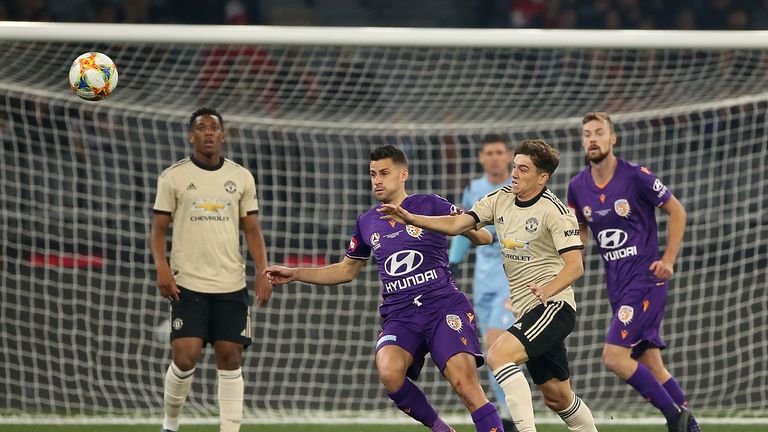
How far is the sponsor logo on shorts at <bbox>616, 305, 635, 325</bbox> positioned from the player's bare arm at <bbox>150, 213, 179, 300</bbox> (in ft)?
8.46

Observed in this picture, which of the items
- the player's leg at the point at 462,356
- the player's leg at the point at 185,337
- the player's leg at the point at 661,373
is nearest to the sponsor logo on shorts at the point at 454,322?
the player's leg at the point at 462,356

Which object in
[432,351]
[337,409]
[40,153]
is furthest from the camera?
[40,153]

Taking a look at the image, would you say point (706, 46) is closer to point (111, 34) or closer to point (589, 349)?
point (589, 349)

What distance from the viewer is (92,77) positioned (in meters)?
6.30

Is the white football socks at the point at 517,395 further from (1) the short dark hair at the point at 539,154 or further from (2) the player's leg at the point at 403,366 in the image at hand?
(1) the short dark hair at the point at 539,154

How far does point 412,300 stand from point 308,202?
4.58m

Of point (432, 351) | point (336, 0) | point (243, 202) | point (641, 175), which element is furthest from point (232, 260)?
point (336, 0)

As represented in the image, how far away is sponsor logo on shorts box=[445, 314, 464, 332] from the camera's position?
5508 mm

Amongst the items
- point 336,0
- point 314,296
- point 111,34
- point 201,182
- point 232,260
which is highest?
point 336,0

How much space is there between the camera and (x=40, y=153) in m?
9.80

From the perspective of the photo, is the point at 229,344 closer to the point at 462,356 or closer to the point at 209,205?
the point at 209,205

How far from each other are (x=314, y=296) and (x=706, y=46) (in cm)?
372

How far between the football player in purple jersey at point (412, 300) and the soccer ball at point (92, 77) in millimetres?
1611

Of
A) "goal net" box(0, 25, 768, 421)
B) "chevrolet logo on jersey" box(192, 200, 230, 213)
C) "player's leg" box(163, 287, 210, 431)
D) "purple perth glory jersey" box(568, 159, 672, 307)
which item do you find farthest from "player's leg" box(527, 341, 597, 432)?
"goal net" box(0, 25, 768, 421)
